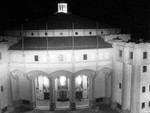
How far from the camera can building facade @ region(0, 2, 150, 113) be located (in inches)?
1633

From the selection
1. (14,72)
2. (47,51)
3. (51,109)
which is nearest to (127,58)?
(47,51)

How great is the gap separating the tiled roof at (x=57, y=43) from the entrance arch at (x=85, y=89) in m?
5.40

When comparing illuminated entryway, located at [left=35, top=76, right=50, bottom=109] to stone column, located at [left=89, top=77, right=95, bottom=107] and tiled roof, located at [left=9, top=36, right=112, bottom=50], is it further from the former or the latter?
stone column, located at [left=89, top=77, right=95, bottom=107]

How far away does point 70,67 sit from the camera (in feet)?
145

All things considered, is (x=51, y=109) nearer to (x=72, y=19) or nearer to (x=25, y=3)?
(x=72, y=19)

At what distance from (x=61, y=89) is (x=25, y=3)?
4113cm

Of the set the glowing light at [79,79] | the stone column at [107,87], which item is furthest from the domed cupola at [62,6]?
the stone column at [107,87]

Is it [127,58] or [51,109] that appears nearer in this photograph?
→ [127,58]

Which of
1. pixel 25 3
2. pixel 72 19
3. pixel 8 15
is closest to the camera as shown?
pixel 72 19

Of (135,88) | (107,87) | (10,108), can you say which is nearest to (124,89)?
(135,88)

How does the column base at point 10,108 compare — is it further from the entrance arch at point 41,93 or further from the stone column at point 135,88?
the stone column at point 135,88

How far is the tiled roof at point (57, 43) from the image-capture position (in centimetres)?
4441

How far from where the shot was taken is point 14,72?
4491cm

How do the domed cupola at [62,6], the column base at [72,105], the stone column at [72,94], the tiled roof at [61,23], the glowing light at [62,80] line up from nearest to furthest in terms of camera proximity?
1. the stone column at [72,94]
2. the column base at [72,105]
3. the tiled roof at [61,23]
4. the glowing light at [62,80]
5. the domed cupola at [62,6]
